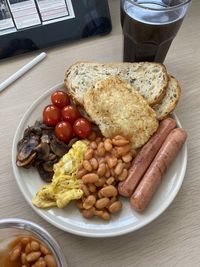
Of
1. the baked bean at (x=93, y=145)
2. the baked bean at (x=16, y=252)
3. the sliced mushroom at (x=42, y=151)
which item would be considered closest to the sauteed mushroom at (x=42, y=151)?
the sliced mushroom at (x=42, y=151)

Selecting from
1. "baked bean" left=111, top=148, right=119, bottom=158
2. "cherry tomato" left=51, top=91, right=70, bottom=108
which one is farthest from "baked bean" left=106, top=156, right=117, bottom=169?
"cherry tomato" left=51, top=91, right=70, bottom=108

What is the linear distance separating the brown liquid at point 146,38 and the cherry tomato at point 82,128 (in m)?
Result: 0.29

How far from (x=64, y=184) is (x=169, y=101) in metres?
0.37

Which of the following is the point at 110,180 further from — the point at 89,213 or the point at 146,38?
the point at 146,38

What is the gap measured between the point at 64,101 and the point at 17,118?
16cm

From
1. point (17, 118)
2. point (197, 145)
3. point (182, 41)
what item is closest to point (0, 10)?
point (17, 118)

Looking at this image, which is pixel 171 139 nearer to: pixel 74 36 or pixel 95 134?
pixel 95 134

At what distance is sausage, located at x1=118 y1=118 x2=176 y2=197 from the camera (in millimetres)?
809

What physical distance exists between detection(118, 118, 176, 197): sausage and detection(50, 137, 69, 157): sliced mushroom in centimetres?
17

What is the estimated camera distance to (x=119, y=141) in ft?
2.78

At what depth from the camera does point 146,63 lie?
0.99 m

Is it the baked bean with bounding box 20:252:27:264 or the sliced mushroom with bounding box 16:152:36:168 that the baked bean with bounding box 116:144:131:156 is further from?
the baked bean with bounding box 20:252:27:264

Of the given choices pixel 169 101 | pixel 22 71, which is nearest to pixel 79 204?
pixel 169 101

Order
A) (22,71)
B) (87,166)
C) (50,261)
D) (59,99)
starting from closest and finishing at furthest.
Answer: (50,261), (87,166), (59,99), (22,71)
